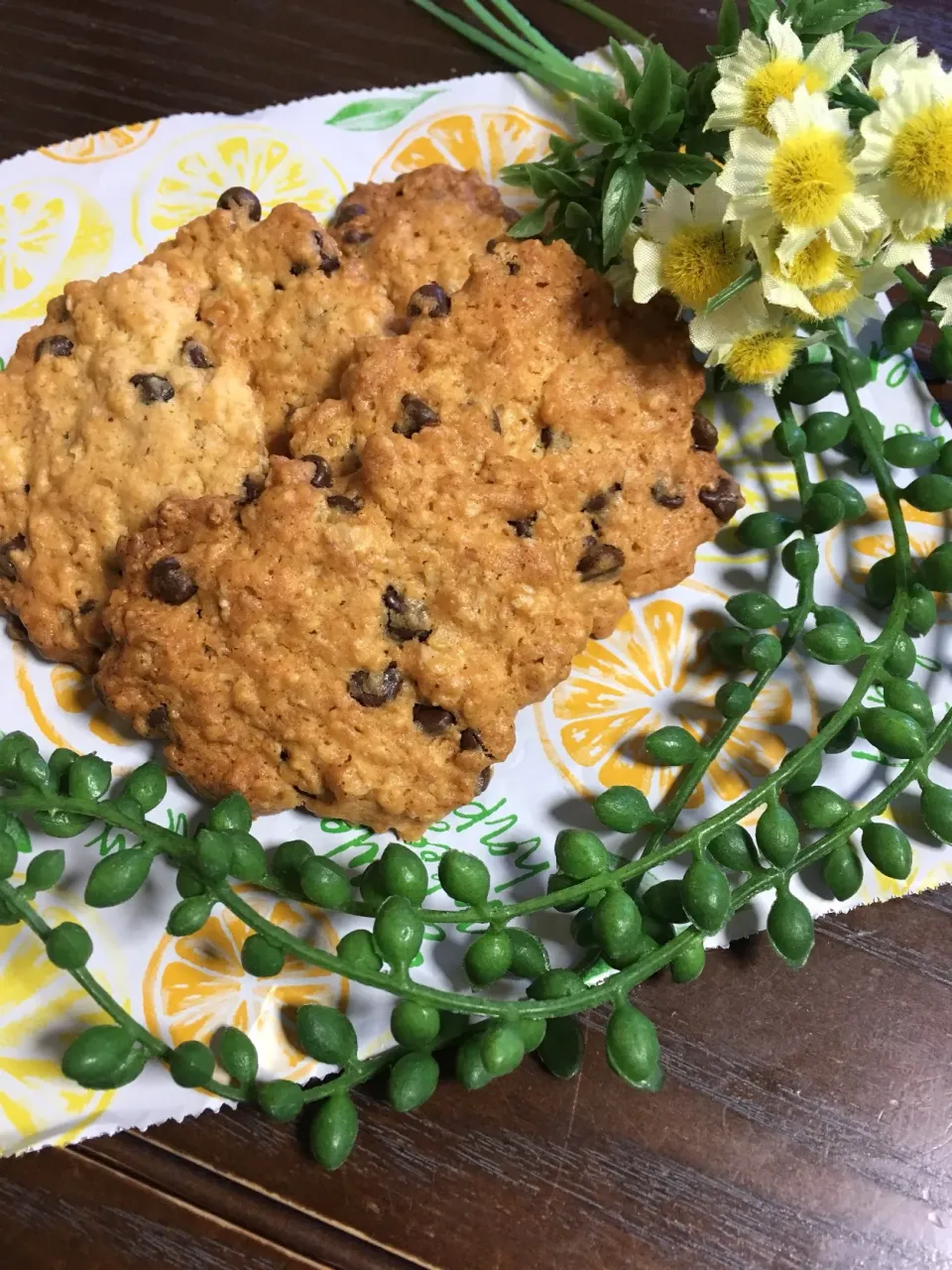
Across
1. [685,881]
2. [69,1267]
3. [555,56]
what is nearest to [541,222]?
[555,56]

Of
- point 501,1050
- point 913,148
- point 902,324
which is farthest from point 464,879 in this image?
point 902,324

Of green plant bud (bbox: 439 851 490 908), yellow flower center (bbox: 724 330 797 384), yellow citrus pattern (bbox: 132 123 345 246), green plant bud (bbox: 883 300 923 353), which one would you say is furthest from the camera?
yellow citrus pattern (bbox: 132 123 345 246)

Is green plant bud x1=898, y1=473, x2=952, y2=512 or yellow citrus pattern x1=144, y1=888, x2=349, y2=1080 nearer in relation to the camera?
yellow citrus pattern x1=144, y1=888, x2=349, y2=1080

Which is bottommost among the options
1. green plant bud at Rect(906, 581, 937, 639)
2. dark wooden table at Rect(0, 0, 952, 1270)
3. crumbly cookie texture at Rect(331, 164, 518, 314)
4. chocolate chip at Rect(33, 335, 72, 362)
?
dark wooden table at Rect(0, 0, 952, 1270)

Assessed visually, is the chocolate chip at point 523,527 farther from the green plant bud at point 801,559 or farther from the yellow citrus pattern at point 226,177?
the yellow citrus pattern at point 226,177

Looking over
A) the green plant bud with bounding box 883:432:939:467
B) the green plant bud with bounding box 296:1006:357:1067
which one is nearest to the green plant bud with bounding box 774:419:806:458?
the green plant bud with bounding box 883:432:939:467

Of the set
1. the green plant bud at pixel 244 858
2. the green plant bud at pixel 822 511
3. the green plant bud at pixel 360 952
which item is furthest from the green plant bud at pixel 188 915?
the green plant bud at pixel 822 511

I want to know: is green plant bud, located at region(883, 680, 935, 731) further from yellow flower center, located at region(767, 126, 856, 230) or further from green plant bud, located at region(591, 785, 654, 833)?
yellow flower center, located at region(767, 126, 856, 230)
